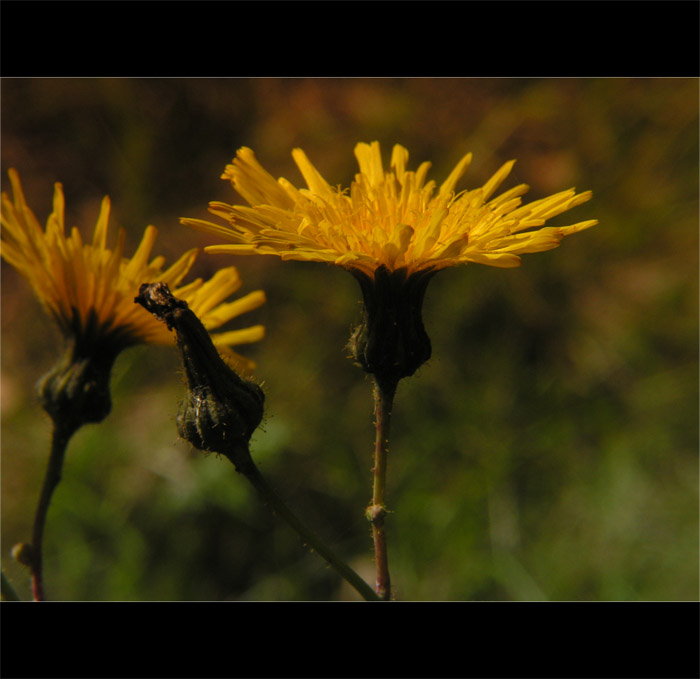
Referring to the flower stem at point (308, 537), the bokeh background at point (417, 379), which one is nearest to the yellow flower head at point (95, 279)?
the flower stem at point (308, 537)

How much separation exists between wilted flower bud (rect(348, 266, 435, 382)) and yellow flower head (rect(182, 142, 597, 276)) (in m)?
0.07

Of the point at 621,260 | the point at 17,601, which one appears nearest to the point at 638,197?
the point at 621,260

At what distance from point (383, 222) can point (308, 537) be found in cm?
106

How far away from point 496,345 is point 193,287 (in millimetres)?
3410

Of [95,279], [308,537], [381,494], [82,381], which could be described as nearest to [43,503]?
[82,381]

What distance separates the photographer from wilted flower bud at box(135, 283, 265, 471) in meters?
2.03

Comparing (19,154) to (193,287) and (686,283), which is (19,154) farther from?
(686,283)

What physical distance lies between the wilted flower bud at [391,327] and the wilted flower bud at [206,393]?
1.33ft

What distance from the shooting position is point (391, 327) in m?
2.21

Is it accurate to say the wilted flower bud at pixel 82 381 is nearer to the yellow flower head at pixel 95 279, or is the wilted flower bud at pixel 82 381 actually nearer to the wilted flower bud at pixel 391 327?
the yellow flower head at pixel 95 279

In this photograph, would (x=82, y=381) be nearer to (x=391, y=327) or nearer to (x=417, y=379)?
(x=391, y=327)

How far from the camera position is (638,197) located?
586cm

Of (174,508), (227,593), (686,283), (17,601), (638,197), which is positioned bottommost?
(227,593)

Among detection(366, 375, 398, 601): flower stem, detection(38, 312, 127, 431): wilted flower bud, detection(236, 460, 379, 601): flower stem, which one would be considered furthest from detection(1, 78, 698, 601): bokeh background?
detection(366, 375, 398, 601): flower stem
